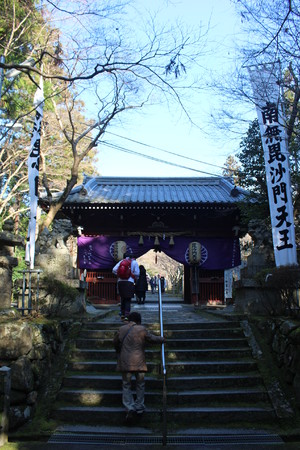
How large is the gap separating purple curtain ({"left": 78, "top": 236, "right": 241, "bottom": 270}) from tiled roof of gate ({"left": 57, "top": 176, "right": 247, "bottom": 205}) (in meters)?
1.64

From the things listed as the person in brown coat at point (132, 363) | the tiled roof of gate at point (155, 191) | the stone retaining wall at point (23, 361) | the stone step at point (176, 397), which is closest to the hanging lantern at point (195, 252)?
the tiled roof of gate at point (155, 191)

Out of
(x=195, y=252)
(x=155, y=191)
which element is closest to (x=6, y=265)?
(x=195, y=252)

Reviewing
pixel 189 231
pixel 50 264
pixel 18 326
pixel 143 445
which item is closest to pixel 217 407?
pixel 143 445

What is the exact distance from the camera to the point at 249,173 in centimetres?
1116

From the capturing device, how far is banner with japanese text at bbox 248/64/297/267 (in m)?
7.63

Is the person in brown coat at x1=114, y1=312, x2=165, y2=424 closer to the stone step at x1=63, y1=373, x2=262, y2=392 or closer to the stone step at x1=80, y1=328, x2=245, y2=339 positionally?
the stone step at x1=63, y1=373, x2=262, y2=392

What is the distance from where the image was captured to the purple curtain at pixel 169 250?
615 inches

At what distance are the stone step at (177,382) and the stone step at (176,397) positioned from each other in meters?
0.16

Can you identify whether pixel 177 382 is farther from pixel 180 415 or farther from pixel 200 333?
pixel 200 333

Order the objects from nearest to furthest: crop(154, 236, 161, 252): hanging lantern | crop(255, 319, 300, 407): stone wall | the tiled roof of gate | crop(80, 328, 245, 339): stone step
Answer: crop(255, 319, 300, 407): stone wall → crop(80, 328, 245, 339): stone step → the tiled roof of gate → crop(154, 236, 161, 252): hanging lantern

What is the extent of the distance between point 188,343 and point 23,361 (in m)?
2.98

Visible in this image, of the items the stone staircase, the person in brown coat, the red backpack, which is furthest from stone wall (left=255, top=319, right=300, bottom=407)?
the red backpack

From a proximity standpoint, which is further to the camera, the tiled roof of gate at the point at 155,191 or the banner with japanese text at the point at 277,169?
the tiled roof of gate at the point at 155,191

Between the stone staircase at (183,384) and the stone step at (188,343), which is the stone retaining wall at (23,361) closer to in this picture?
the stone staircase at (183,384)
